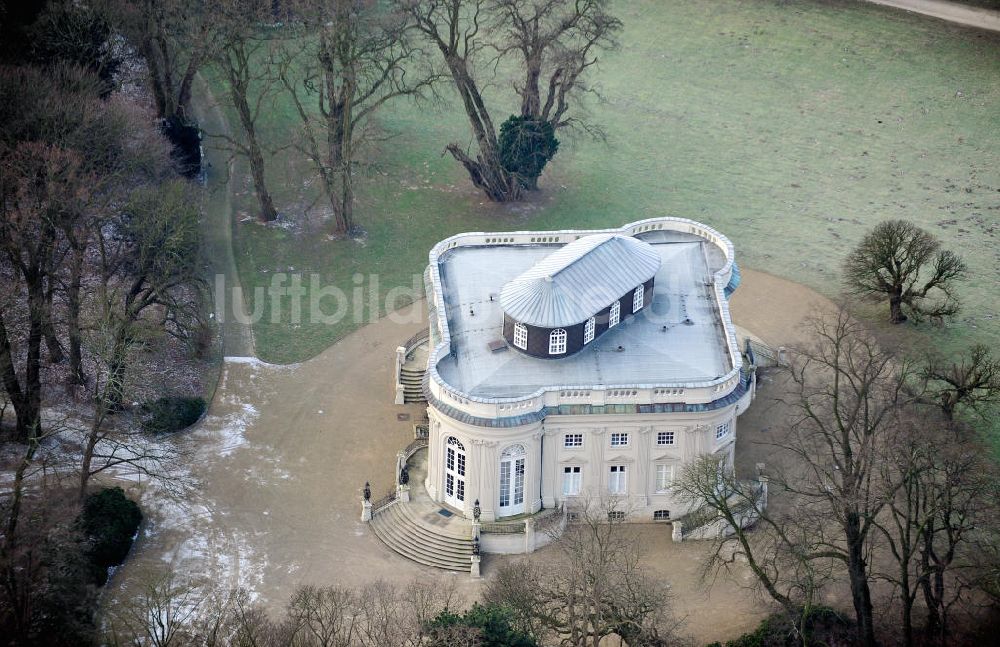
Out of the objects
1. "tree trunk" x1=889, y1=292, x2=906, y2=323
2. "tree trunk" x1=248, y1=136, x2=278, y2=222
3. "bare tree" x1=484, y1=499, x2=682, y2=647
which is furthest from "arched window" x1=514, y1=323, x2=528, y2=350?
"tree trunk" x1=248, y1=136, x2=278, y2=222

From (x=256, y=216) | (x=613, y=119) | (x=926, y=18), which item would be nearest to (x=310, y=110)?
(x=256, y=216)

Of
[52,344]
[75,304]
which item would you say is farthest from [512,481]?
[52,344]

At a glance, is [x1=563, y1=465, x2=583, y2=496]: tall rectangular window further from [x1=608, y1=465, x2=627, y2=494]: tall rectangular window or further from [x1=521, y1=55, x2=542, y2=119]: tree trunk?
[x1=521, y1=55, x2=542, y2=119]: tree trunk

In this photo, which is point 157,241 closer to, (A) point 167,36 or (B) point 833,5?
(A) point 167,36

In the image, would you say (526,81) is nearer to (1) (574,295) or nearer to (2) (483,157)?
(2) (483,157)

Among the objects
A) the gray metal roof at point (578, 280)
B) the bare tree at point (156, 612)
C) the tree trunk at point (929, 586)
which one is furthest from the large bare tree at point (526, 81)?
the tree trunk at point (929, 586)

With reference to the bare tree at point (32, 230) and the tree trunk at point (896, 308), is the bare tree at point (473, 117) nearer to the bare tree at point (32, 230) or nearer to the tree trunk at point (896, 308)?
the tree trunk at point (896, 308)
